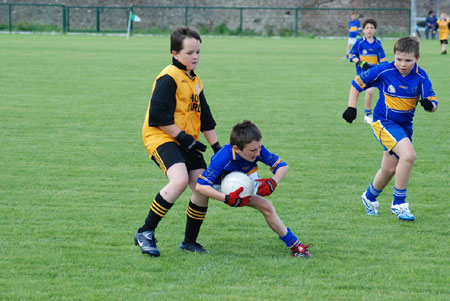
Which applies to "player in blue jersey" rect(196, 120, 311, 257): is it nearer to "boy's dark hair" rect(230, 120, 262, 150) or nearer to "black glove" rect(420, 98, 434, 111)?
"boy's dark hair" rect(230, 120, 262, 150)

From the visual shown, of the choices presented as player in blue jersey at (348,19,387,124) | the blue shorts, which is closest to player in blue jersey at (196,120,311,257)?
the blue shorts

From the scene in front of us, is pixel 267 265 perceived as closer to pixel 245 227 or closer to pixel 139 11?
pixel 245 227

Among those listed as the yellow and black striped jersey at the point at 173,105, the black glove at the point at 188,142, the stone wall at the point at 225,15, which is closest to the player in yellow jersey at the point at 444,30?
the stone wall at the point at 225,15

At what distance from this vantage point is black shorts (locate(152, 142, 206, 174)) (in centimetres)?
514

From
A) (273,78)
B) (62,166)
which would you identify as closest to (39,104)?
(62,166)

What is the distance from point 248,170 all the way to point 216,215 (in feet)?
4.27

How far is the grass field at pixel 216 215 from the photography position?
4.57 meters

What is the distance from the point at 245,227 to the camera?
5961mm

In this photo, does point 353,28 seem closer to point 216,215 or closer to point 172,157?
point 216,215

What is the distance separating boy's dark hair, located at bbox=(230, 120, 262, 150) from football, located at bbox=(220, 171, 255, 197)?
222 mm

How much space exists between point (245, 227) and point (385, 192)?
2072 mm

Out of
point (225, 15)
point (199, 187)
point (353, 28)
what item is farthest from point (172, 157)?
point (225, 15)

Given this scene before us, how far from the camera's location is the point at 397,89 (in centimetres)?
630

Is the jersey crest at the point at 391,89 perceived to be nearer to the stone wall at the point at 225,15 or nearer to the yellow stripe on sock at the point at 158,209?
the yellow stripe on sock at the point at 158,209
